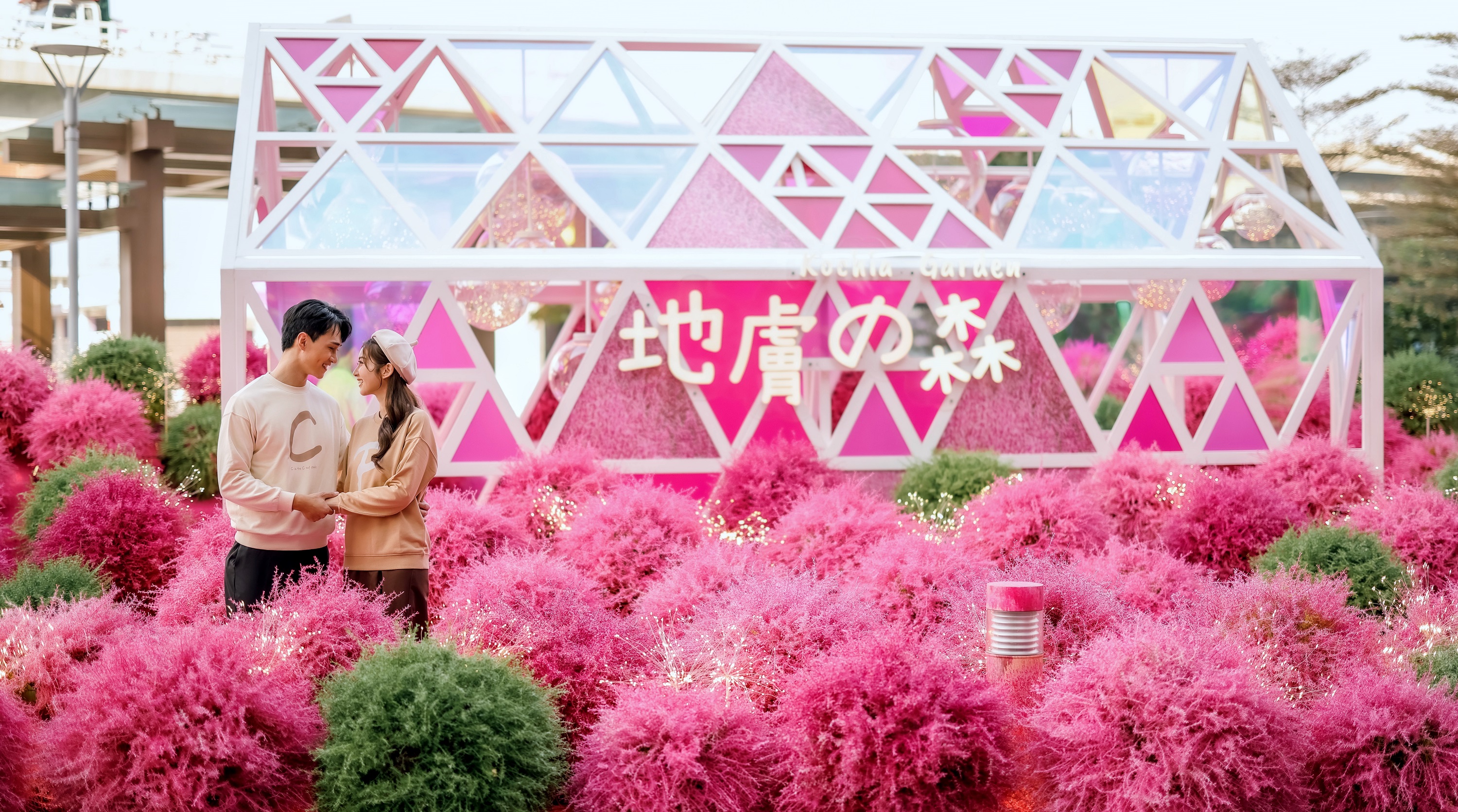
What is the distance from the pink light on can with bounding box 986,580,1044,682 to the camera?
4.61 meters

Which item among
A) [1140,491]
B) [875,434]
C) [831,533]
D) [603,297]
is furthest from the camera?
[875,434]

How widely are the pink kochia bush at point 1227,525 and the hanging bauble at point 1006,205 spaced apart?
10.4 feet

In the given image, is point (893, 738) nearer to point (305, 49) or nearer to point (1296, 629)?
point (1296, 629)

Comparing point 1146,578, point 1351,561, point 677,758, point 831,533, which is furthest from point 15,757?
point 1351,561

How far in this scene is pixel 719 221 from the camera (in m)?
9.09

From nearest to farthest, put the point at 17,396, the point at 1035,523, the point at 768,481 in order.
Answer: the point at 1035,523 → the point at 768,481 → the point at 17,396

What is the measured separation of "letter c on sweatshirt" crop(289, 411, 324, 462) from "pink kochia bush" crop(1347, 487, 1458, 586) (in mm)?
5652

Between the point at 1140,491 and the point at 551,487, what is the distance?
12.4 feet

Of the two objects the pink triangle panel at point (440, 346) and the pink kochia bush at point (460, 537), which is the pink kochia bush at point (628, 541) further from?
Answer: the pink triangle panel at point (440, 346)

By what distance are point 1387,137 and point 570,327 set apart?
15309 millimetres

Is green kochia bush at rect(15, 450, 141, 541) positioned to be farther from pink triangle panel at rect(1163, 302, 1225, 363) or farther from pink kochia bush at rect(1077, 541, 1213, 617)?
pink triangle panel at rect(1163, 302, 1225, 363)

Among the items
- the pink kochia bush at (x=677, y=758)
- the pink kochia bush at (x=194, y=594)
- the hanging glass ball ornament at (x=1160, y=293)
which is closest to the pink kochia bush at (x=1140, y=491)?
the hanging glass ball ornament at (x=1160, y=293)

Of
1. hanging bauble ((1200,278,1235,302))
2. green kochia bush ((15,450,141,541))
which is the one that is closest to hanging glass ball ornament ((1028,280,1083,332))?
hanging bauble ((1200,278,1235,302))

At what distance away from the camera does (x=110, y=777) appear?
3805 millimetres
